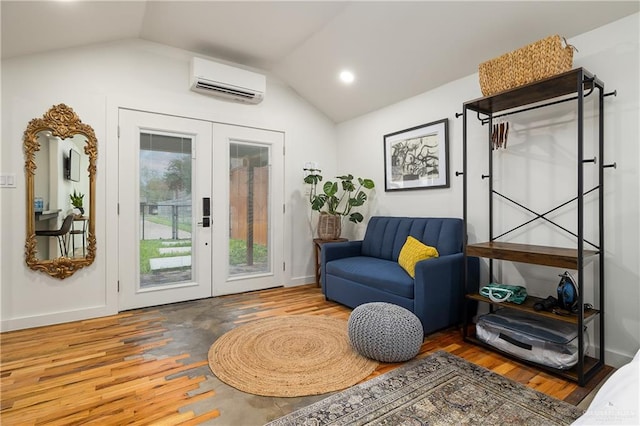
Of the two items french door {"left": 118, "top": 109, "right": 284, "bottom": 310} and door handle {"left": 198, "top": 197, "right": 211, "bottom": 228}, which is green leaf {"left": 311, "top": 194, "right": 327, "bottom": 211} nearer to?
french door {"left": 118, "top": 109, "right": 284, "bottom": 310}

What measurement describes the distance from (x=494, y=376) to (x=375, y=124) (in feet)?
10.6

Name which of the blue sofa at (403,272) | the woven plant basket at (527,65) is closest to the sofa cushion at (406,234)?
the blue sofa at (403,272)

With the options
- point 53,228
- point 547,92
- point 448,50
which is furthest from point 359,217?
point 53,228

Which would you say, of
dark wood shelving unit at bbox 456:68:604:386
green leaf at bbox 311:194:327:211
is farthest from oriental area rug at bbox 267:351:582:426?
green leaf at bbox 311:194:327:211

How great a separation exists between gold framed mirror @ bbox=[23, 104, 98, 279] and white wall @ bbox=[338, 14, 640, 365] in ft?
11.9

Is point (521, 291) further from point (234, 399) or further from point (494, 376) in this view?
point (234, 399)

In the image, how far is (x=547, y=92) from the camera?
Answer: 95.0 inches

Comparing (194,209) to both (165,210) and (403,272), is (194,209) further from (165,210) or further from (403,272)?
(403,272)

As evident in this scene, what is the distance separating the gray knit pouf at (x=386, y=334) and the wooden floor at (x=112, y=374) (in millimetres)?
118

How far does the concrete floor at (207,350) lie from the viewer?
1.76 m

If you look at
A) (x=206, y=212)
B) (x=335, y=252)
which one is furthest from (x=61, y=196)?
(x=335, y=252)

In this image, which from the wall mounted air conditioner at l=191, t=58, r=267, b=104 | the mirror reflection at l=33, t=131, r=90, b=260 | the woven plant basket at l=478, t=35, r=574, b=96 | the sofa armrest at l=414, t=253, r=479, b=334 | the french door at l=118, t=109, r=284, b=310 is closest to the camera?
the woven plant basket at l=478, t=35, r=574, b=96

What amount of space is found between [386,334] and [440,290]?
2.56 ft

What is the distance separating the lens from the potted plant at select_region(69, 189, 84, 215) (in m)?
3.20
